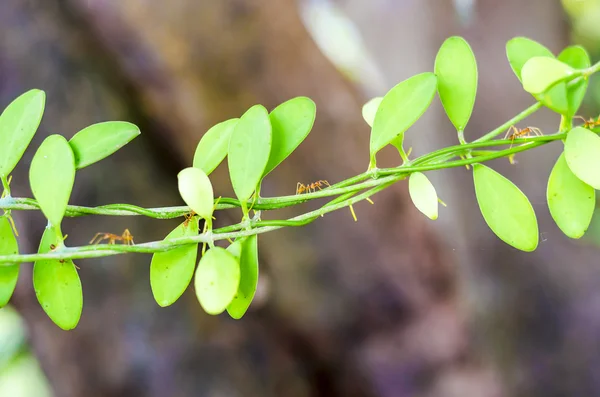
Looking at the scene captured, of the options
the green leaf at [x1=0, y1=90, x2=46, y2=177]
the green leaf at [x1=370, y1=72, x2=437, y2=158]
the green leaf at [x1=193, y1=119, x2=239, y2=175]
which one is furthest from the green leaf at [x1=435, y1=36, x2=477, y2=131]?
the green leaf at [x1=0, y1=90, x2=46, y2=177]

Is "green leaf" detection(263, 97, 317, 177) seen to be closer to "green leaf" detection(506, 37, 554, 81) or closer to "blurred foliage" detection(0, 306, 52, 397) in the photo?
"green leaf" detection(506, 37, 554, 81)

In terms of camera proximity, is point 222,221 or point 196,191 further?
point 222,221

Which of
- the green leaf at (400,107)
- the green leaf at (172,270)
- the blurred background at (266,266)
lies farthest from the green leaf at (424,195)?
the blurred background at (266,266)

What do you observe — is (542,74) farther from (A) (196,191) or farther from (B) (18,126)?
(B) (18,126)

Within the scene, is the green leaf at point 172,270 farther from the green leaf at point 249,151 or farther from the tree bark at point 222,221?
the tree bark at point 222,221

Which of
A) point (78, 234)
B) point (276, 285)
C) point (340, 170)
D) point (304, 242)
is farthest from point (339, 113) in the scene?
point (78, 234)

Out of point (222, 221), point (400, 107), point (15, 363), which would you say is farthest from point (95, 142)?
point (15, 363)

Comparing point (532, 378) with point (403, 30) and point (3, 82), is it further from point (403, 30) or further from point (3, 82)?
point (3, 82)
